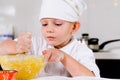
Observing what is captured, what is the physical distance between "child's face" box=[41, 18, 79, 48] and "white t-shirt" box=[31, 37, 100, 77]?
1.7 inches

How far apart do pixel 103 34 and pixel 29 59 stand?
1.55 metres

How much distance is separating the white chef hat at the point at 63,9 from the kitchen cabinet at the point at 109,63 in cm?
85

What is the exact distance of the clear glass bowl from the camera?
732 mm

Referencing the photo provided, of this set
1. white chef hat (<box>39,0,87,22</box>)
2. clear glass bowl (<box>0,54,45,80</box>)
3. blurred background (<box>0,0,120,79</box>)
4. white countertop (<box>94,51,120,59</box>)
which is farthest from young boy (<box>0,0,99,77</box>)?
blurred background (<box>0,0,120,79</box>)

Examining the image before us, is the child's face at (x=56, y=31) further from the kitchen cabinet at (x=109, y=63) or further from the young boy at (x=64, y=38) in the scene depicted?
the kitchen cabinet at (x=109, y=63)

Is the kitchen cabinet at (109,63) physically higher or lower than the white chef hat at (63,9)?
lower

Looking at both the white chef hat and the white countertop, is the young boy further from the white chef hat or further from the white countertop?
the white countertop

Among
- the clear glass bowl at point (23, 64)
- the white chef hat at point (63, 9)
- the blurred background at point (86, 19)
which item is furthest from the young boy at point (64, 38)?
the blurred background at point (86, 19)

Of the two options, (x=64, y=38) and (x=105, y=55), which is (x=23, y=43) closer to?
(x=64, y=38)

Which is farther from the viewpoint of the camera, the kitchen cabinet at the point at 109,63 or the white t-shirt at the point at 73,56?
the kitchen cabinet at the point at 109,63

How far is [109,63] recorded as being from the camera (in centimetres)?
192

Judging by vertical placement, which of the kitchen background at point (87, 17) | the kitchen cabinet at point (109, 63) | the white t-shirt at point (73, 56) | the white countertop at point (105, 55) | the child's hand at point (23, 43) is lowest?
the kitchen cabinet at point (109, 63)

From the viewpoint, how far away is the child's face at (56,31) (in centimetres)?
103

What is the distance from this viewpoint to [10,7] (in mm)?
2287
